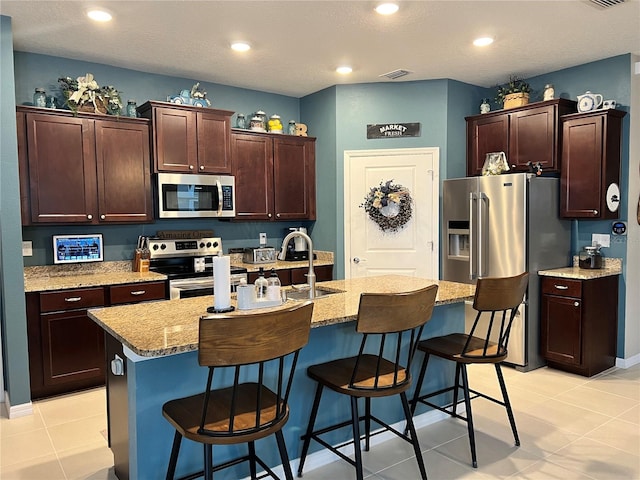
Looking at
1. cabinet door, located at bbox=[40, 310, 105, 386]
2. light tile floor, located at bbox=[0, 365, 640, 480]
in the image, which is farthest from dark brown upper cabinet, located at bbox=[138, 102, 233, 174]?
light tile floor, located at bbox=[0, 365, 640, 480]

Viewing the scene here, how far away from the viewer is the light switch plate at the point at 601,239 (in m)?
4.35

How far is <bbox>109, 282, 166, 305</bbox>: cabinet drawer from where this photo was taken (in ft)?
12.7

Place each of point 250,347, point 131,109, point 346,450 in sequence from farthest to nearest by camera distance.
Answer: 1. point 131,109
2. point 346,450
3. point 250,347

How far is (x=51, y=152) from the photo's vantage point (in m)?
3.84

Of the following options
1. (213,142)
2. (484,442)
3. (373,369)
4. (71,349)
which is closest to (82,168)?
(213,142)

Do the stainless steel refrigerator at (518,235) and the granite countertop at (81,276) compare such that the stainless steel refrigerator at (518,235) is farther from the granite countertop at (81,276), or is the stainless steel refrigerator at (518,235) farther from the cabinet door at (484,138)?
the granite countertop at (81,276)

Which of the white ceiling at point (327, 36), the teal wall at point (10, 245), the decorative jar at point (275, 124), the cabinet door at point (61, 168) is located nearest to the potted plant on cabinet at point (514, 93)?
the white ceiling at point (327, 36)

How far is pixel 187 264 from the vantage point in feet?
15.5

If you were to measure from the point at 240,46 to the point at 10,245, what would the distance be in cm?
228

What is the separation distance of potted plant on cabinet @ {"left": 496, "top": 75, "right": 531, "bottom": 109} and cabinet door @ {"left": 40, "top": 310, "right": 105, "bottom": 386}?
4328 mm

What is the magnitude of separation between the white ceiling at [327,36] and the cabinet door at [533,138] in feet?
1.52

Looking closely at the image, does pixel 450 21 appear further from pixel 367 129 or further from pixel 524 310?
pixel 524 310

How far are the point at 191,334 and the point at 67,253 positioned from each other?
271 cm

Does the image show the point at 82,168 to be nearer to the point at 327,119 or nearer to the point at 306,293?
the point at 306,293
